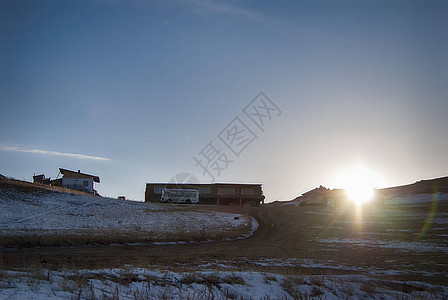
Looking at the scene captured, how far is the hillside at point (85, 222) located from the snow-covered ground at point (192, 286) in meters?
15.5

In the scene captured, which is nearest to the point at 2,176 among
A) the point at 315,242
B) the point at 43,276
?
the point at 315,242

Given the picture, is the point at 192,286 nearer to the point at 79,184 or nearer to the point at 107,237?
the point at 107,237

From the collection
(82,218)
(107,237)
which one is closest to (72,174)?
(82,218)

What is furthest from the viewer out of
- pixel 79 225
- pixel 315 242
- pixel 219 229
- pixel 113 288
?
pixel 219 229

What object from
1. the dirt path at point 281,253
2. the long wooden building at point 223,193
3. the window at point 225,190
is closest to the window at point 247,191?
the long wooden building at point 223,193

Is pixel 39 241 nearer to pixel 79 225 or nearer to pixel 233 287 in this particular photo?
pixel 79 225

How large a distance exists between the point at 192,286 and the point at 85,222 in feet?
88.3

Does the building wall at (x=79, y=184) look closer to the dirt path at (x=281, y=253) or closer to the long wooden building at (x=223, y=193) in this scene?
the long wooden building at (x=223, y=193)

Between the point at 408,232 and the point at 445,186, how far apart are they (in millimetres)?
49698

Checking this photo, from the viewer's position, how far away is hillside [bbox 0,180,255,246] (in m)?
24.7

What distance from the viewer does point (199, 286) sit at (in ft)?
31.0

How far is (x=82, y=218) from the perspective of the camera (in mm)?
35156

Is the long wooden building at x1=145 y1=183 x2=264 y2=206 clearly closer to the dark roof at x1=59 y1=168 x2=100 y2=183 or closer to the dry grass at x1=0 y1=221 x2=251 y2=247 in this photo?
the dark roof at x1=59 y1=168 x2=100 y2=183

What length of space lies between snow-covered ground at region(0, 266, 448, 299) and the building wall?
65636 mm
